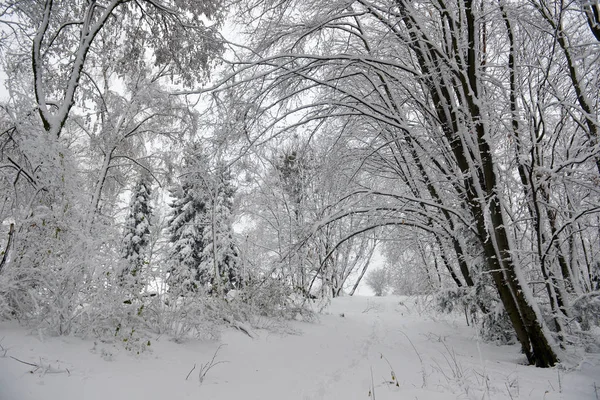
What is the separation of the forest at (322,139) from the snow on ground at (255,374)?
31 cm

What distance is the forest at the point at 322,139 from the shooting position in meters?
3.07

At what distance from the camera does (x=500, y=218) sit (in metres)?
3.87

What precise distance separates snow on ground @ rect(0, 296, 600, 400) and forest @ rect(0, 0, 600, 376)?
307 mm

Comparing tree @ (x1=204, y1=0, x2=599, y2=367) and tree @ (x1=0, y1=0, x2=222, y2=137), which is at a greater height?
tree @ (x1=0, y1=0, x2=222, y2=137)

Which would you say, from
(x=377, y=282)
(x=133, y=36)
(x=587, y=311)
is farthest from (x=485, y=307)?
(x=377, y=282)

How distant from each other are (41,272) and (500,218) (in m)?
4.95

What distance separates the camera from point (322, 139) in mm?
6809

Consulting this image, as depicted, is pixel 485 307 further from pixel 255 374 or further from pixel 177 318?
pixel 177 318

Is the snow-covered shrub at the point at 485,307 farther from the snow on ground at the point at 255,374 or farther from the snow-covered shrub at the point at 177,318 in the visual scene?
the snow-covered shrub at the point at 177,318

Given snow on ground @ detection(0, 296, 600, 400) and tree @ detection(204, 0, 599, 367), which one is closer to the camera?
snow on ground @ detection(0, 296, 600, 400)

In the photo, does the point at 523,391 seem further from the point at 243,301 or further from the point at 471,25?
the point at 243,301

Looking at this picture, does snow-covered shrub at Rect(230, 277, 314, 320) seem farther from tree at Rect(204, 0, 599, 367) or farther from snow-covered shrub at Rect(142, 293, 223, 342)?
tree at Rect(204, 0, 599, 367)

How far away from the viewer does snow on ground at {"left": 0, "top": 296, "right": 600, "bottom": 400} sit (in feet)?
7.00

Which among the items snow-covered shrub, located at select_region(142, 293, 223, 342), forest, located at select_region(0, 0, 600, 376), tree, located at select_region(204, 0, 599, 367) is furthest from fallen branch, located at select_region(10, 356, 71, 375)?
tree, located at select_region(204, 0, 599, 367)
